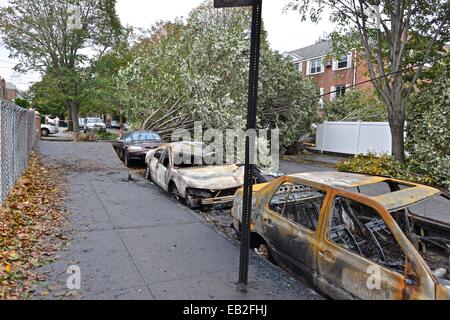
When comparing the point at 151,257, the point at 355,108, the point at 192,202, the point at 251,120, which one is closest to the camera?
the point at 251,120

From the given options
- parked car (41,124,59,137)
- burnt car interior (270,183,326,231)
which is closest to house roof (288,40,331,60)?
parked car (41,124,59,137)

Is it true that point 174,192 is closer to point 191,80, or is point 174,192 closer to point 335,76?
point 191,80

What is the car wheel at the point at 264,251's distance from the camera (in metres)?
4.51

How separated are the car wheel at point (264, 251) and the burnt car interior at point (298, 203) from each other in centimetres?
55

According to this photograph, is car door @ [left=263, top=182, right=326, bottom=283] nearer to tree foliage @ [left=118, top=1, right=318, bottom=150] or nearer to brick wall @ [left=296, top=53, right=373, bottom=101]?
tree foliage @ [left=118, top=1, right=318, bottom=150]

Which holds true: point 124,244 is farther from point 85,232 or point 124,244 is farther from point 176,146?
point 176,146

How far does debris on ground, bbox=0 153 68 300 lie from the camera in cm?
362

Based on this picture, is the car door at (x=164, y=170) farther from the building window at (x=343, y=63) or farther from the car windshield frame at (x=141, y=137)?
the building window at (x=343, y=63)

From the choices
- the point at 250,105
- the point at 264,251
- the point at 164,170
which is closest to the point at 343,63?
the point at 164,170

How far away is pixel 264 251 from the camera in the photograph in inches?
183

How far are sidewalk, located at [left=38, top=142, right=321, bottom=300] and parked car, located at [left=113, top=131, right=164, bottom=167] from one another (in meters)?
4.55

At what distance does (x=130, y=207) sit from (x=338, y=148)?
52.1ft

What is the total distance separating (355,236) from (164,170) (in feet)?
18.9

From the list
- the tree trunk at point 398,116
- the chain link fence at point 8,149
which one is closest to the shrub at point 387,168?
the tree trunk at point 398,116
